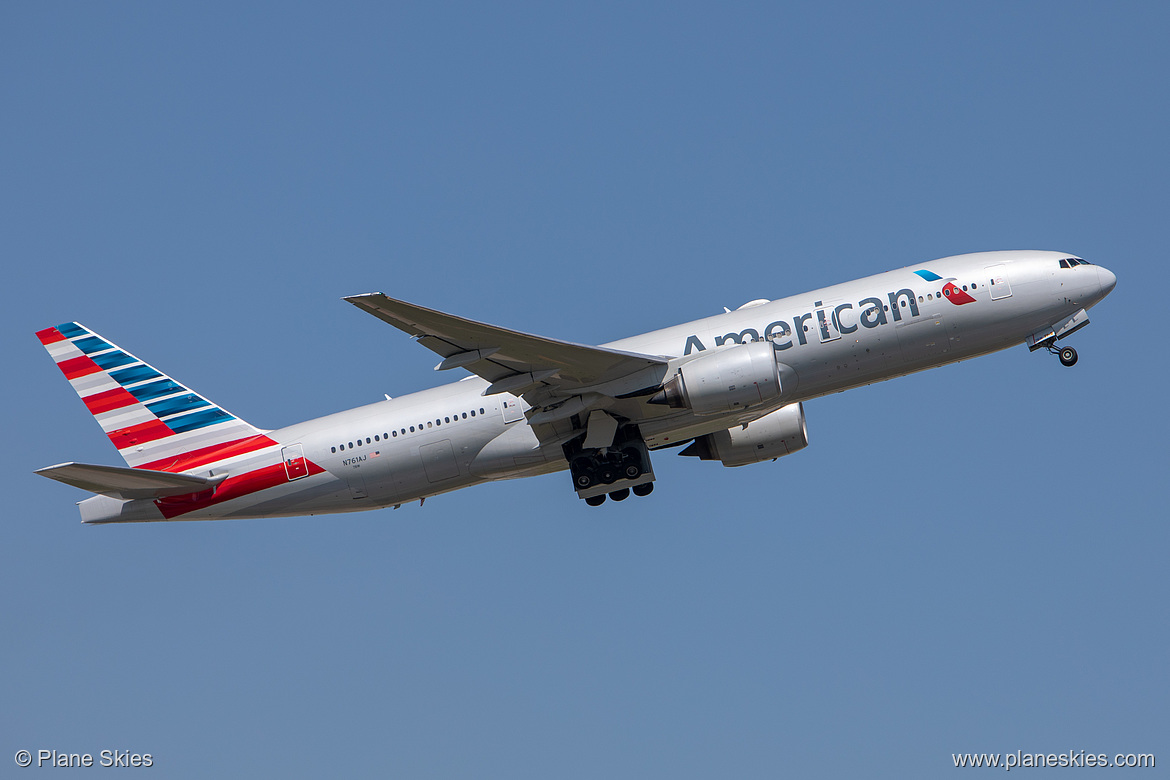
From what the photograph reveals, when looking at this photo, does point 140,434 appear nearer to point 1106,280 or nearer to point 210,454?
point 210,454

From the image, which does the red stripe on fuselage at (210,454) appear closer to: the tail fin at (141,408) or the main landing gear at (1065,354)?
the tail fin at (141,408)

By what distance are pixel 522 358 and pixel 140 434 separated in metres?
13.4

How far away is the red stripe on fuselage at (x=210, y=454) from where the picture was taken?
34.2 meters

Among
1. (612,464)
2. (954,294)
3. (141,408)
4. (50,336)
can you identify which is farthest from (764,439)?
(50,336)

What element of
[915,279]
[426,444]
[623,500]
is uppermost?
[915,279]

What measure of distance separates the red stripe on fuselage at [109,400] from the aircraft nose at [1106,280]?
28.8 metres

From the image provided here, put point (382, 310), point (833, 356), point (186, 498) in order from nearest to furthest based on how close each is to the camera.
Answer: point (382, 310)
point (833, 356)
point (186, 498)

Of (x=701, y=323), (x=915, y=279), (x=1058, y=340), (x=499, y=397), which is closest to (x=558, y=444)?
(x=499, y=397)

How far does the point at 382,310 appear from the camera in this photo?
27.2 m

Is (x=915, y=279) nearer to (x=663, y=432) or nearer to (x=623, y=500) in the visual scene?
(x=663, y=432)

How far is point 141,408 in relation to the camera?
35.8 meters

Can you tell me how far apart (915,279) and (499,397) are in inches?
472

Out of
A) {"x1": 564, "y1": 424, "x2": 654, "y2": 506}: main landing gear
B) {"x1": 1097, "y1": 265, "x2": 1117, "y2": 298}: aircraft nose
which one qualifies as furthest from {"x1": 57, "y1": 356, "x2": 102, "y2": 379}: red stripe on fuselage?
{"x1": 1097, "y1": 265, "x2": 1117, "y2": 298}: aircraft nose

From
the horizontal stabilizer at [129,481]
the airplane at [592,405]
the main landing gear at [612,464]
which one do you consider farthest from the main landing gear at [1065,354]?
the horizontal stabilizer at [129,481]
